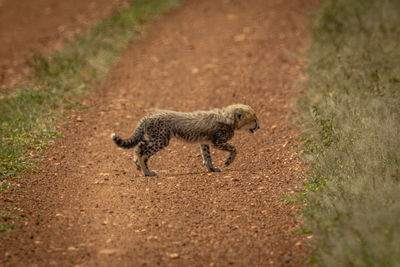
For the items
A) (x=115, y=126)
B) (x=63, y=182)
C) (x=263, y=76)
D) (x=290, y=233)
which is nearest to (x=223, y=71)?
(x=263, y=76)

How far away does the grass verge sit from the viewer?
7941mm

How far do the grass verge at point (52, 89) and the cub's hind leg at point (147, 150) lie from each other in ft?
4.93

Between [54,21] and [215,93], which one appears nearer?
[215,93]

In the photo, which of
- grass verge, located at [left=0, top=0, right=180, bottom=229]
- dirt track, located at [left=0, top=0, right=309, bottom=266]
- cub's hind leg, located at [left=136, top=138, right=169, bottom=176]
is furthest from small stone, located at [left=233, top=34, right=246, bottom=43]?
cub's hind leg, located at [left=136, top=138, right=169, bottom=176]

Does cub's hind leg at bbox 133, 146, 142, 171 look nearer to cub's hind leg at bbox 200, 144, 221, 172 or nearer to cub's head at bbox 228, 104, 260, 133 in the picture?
cub's hind leg at bbox 200, 144, 221, 172

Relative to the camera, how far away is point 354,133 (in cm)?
766

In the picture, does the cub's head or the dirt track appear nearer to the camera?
the dirt track

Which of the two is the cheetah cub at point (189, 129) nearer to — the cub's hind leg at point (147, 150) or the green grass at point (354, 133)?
the cub's hind leg at point (147, 150)

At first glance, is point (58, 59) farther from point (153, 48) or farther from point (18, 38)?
point (18, 38)

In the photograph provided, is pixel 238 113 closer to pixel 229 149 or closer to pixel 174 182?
pixel 229 149

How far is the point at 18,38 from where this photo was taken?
50.7ft

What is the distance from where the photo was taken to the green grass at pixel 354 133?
5250 mm

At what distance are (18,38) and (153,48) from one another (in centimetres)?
451

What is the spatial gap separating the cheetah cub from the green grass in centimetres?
113
